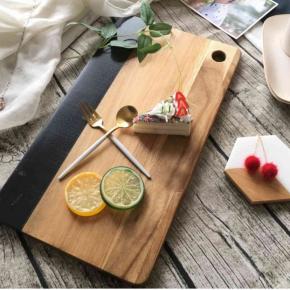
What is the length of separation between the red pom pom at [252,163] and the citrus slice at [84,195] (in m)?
0.26

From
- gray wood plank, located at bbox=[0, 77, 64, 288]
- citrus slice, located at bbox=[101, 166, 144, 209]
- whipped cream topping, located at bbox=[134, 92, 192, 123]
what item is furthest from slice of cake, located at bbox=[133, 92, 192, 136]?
gray wood plank, located at bbox=[0, 77, 64, 288]

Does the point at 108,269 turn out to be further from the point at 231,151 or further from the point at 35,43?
the point at 35,43

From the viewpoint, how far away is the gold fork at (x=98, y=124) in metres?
0.77

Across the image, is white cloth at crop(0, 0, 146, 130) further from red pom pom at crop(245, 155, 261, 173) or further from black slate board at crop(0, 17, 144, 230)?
red pom pom at crop(245, 155, 261, 173)

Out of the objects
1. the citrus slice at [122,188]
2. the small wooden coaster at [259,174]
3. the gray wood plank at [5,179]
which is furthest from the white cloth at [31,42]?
the small wooden coaster at [259,174]

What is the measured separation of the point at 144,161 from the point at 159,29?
0.30m

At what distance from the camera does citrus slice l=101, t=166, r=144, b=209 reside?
699mm

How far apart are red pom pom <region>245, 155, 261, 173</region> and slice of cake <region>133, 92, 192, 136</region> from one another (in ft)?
0.40

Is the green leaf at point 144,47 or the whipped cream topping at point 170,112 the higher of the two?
the green leaf at point 144,47

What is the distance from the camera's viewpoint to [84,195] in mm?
722

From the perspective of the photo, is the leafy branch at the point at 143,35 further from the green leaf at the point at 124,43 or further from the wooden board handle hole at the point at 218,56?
the wooden board handle hole at the point at 218,56

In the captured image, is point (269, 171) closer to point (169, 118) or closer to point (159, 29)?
point (169, 118)

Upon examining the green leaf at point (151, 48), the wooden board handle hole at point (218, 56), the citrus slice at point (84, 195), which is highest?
the wooden board handle hole at point (218, 56)

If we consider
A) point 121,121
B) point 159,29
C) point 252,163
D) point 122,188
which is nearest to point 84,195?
point 122,188
